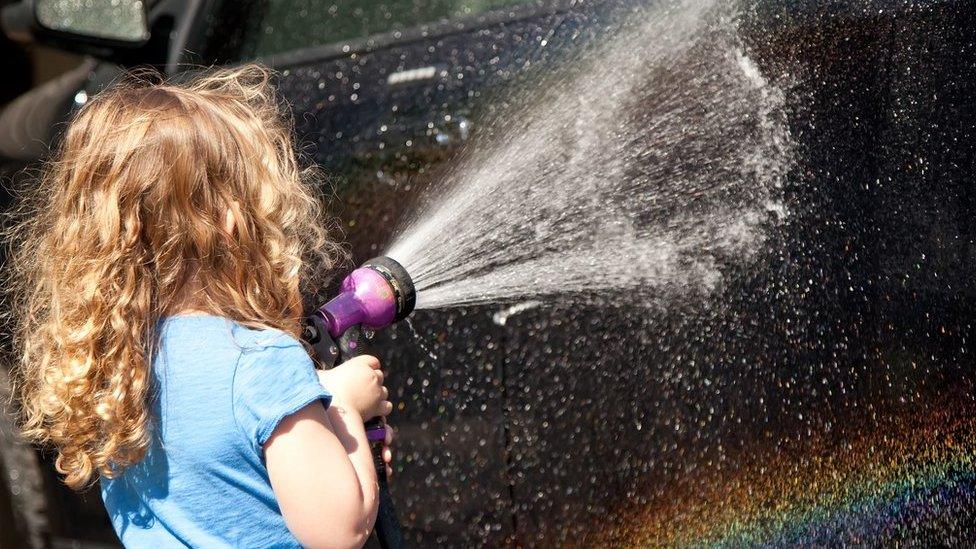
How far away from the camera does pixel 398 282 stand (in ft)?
5.92

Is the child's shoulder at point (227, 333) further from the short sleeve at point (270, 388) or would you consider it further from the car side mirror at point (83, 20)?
the car side mirror at point (83, 20)

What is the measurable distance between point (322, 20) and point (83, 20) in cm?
62

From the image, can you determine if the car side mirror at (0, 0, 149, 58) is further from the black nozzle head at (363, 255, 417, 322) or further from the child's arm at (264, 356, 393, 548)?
the child's arm at (264, 356, 393, 548)

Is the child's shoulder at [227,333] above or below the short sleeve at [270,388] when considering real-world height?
above

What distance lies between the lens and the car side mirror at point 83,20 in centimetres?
301

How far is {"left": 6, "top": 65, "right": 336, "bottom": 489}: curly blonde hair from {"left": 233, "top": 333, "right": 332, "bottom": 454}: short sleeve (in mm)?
98

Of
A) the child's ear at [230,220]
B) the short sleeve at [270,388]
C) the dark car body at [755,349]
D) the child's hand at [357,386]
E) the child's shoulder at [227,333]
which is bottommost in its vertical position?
the dark car body at [755,349]

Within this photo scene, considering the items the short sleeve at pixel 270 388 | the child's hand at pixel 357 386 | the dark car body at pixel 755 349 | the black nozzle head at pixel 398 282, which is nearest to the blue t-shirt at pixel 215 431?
the short sleeve at pixel 270 388

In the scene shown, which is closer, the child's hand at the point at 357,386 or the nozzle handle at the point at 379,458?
the child's hand at the point at 357,386

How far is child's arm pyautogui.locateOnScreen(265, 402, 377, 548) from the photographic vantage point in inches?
58.4

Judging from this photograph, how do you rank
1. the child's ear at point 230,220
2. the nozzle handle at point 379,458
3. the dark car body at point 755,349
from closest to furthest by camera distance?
the child's ear at point 230,220, the nozzle handle at point 379,458, the dark car body at point 755,349

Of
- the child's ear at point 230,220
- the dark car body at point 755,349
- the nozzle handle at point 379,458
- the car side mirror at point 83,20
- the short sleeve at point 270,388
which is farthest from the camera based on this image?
the car side mirror at point 83,20

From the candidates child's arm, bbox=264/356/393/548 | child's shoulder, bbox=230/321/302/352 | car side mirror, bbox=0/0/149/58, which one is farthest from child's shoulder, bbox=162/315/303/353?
car side mirror, bbox=0/0/149/58

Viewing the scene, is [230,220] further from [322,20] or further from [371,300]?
[322,20]
